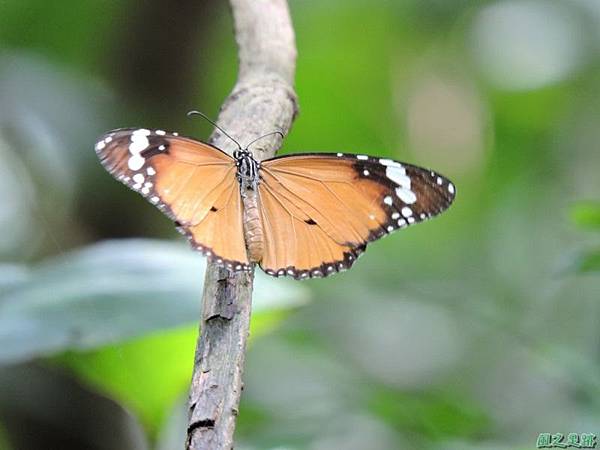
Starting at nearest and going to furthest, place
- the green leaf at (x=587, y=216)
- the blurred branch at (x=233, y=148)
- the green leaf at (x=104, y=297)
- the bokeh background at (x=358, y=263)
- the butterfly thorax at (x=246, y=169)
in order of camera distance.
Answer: the blurred branch at (x=233, y=148)
the butterfly thorax at (x=246, y=169)
the green leaf at (x=587, y=216)
the green leaf at (x=104, y=297)
the bokeh background at (x=358, y=263)

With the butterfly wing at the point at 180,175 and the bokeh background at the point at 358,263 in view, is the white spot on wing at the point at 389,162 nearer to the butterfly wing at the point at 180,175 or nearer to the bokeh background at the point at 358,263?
the butterfly wing at the point at 180,175

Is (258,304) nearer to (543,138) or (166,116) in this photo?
(166,116)

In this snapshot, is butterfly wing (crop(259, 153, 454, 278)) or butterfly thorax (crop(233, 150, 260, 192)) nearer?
butterfly thorax (crop(233, 150, 260, 192))

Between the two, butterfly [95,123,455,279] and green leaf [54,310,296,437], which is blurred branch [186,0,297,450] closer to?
butterfly [95,123,455,279]

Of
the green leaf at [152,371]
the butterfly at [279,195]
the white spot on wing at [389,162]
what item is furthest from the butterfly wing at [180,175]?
the green leaf at [152,371]

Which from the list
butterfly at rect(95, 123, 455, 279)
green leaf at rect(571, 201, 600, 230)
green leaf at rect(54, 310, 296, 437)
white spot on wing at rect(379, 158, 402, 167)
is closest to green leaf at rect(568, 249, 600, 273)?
green leaf at rect(571, 201, 600, 230)
